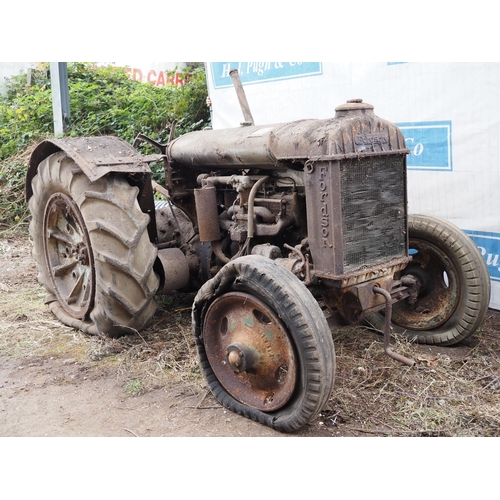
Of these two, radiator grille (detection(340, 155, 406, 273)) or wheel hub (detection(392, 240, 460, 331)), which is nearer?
radiator grille (detection(340, 155, 406, 273))

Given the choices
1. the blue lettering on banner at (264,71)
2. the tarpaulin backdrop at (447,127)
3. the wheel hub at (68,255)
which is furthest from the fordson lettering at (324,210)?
the blue lettering on banner at (264,71)

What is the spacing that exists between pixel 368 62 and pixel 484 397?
2.92 meters

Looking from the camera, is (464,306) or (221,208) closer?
(464,306)

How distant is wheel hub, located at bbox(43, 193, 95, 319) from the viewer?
404cm

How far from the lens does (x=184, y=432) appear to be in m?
2.83

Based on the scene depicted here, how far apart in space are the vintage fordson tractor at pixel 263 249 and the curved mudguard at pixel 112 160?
13 millimetres

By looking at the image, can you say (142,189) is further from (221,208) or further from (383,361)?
(383,361)

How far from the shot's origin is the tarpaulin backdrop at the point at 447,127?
4.28m

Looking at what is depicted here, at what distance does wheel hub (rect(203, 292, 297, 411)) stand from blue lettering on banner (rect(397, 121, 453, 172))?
93.8 inches

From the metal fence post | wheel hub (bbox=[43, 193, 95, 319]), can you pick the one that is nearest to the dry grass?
wheel hub (bbox=[43, 193, 95, 319])

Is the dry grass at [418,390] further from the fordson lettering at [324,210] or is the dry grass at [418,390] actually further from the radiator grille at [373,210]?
the fordson lettering at [324,210]

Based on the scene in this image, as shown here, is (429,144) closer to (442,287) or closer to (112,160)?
(442,287)

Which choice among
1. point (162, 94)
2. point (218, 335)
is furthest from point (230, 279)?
point (162, 94)

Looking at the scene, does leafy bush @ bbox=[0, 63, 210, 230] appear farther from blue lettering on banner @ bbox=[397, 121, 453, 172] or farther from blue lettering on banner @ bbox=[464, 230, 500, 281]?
blue lettering on banner @ bbox=[464, 230, 500, 281]
